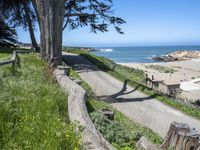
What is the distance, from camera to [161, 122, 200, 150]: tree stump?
6902 mm

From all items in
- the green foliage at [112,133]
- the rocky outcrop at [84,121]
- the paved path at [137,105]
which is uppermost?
the rocky outcrop at [84,121]

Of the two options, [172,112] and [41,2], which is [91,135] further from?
[41,2]

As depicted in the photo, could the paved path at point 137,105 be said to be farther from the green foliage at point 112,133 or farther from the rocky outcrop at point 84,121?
the rocky outcrop at point 84,121

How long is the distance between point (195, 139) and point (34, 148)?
355 cm

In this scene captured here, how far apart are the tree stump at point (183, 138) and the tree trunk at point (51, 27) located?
14.0m

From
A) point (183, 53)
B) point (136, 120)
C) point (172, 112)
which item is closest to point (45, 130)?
point (136, 120)

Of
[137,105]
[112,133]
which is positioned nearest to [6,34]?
[137,105]

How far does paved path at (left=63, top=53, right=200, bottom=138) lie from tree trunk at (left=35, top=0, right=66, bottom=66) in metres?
2.93

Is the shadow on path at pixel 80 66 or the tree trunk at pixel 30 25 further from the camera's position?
the tree trunk at pixel 30 25

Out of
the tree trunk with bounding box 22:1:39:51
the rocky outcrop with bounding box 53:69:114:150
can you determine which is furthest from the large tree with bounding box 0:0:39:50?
the rocky outcrop with bounding box 53:69:114:150

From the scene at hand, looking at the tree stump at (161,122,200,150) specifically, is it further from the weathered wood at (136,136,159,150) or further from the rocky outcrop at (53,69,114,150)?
the rocky outcrop at (53,69,114,150)

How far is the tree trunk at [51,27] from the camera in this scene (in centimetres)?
2063

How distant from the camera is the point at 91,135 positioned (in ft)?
18.6

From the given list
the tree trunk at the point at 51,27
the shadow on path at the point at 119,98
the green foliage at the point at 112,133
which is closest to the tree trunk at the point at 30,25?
the tree trunk at the point at 51,27
